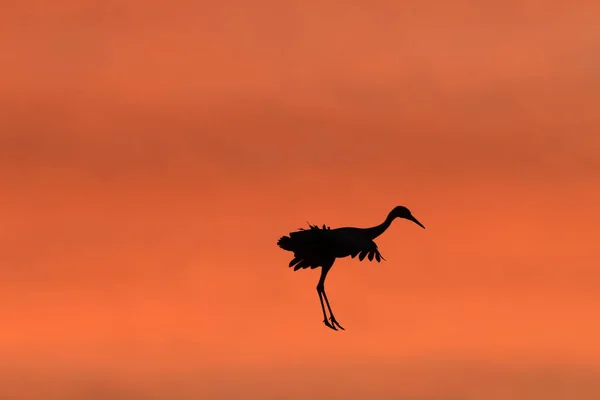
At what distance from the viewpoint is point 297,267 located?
478ft

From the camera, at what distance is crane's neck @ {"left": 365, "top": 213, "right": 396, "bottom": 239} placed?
146 metres

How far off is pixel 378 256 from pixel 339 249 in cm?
198

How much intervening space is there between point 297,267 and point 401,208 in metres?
6.24

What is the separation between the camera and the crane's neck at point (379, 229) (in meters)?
146

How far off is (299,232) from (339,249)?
7.13ft

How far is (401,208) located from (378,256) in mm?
4208

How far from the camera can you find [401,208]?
14725 centimetres

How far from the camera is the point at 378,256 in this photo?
144m

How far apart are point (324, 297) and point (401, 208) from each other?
6008mm

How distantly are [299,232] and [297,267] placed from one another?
2.32 m

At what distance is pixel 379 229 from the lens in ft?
480

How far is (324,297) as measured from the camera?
14800cm
